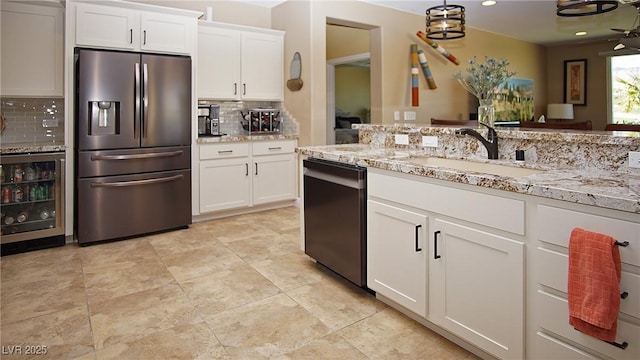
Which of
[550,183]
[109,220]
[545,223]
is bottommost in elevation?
[109,220]

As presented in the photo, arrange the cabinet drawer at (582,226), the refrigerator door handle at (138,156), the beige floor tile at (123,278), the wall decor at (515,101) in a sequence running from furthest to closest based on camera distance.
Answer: the wall decor at (515,101) → the refrigerator door handle at (138,156) → the beige floor tile at (123,278) → the cabinet drawer at (582,226)

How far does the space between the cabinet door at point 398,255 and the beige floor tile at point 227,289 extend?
28.8 inches

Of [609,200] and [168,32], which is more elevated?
[168,32]

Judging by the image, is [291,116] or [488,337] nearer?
[488,337]

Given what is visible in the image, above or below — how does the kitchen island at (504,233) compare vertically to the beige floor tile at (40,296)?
above

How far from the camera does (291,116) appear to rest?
5.18m

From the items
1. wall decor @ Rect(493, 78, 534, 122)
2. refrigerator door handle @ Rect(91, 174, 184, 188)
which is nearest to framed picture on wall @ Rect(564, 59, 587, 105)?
wall decor @ Rect(493, 78, 534, 122)

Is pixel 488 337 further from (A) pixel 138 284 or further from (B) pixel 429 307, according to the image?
(A) pixel 138 284

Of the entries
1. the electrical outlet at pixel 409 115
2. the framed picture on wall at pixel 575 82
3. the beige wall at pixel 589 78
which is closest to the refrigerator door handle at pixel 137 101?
the electrical outlet at pixel 409 115

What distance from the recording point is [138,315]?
2.38m

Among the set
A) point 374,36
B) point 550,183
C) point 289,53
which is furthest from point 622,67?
point 550,183

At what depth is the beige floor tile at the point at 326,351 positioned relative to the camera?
195 cm

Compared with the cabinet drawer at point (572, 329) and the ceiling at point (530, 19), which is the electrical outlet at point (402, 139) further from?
the ceiling at point (530, 19)

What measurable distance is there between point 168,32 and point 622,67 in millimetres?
4945
